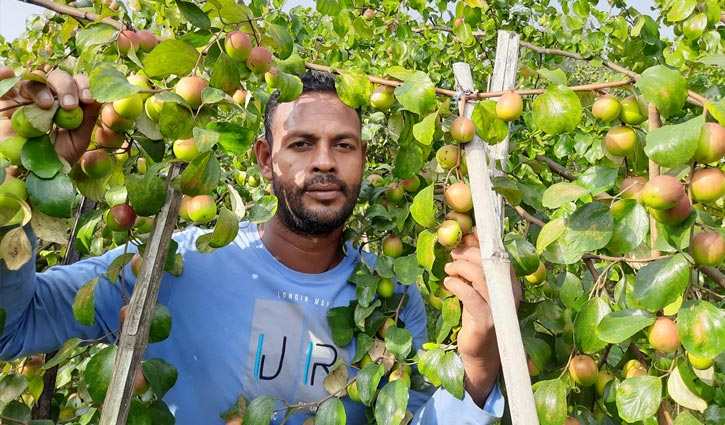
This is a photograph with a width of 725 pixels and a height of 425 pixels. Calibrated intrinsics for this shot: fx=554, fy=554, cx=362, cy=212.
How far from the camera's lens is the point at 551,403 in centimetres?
96

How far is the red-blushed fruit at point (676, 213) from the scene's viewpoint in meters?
0.80

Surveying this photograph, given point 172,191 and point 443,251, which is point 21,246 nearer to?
point 172,191

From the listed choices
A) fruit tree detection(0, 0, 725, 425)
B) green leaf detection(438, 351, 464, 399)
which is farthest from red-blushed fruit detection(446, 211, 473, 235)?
green leaf detection(438, 351, 464, 399)

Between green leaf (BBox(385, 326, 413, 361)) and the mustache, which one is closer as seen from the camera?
green leaf (BBox(385, 326, 413, 361))

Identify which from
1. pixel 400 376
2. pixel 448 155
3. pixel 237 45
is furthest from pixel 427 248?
pixel 237 45

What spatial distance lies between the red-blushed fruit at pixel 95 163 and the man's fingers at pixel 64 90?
0.39ft

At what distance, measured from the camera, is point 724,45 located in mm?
1875

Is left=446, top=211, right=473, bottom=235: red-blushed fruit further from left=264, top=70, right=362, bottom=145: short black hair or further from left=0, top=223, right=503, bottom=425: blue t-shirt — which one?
left=264, top=70, right=362, bottom=145: short black hair

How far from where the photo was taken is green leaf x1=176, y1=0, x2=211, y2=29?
0.91 m

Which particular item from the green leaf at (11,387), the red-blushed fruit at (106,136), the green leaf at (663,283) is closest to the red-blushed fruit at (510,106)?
the green leaf at (663,283)

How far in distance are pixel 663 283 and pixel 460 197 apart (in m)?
0.36

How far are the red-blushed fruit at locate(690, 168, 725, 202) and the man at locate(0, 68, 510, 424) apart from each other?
666 mm

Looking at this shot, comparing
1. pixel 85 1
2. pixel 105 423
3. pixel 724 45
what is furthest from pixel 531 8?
pixel 105 423

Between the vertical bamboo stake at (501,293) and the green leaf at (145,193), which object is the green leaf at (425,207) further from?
the green leaf at (145,193)
